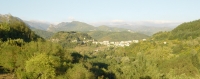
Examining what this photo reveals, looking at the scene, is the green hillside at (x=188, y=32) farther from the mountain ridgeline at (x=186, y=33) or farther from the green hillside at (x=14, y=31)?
the green hillside at (x=14, y=31)

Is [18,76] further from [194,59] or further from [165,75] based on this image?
[194,59]

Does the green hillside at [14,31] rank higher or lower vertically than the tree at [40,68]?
higher

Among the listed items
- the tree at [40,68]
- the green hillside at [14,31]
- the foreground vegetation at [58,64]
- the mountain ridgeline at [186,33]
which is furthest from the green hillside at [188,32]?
the tree at [40,68]

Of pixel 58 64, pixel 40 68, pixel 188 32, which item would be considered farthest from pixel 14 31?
pixel 188 32

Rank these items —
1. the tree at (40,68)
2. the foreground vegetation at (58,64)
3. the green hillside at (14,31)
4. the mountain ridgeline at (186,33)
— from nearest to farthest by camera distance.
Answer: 1. the tree at (40,68)
2. the foreground vegetation at (58,64)
3. the green hillside at (14,31)
4. the mountain ridgeline at (186,33)

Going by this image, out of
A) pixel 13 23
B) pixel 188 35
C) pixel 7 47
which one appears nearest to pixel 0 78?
pixel 7 47

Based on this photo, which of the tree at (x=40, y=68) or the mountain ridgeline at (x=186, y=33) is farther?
the mountain ridgeline at (x=186, y=33)

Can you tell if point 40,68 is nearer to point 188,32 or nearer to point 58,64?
point 58,64

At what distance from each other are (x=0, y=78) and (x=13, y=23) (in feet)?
171

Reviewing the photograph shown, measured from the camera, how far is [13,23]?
81188 mm

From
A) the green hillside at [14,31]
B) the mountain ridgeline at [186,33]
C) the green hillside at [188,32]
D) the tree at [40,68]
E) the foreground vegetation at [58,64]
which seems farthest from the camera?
the mountain ridgeline at [186,33]

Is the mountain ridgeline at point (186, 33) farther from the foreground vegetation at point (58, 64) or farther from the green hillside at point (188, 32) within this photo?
the foreground vegetation at point (58, 64)

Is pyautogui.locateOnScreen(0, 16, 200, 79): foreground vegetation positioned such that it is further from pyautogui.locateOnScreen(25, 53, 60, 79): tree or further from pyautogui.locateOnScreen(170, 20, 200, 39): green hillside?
pyautogui.locateOnScreen(170, 20, 200, 39): green hillside

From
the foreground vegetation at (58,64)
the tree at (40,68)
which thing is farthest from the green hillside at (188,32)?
the tree at (40,68)
